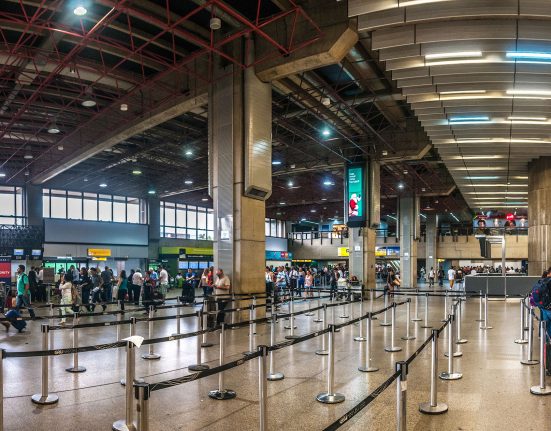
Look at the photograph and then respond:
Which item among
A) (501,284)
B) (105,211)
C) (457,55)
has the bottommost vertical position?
(501,284)

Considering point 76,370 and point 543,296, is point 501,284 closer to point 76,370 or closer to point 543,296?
→ point 543,296

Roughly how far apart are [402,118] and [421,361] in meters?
16.3

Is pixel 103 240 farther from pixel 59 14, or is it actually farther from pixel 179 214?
pixel 59 14

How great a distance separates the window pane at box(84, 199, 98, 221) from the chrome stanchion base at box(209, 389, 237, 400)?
32.7 m

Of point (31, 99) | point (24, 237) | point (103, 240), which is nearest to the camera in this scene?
point (31, 99)

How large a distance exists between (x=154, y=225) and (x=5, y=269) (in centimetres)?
1298

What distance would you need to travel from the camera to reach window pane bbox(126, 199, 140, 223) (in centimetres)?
3897

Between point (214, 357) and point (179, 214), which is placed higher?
point (179, 214)

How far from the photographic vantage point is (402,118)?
896 inches

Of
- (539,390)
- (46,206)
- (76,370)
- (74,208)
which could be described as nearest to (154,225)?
(74,208)

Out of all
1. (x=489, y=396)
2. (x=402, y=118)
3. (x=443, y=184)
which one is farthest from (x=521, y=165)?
(x=489, y=396)

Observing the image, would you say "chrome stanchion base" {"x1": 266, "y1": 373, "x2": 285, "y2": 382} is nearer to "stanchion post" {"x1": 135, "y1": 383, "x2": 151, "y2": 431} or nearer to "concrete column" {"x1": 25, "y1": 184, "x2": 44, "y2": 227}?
"stanchion post" {"x1": 135, "y1": 383, "x2": 151, "y2": 431}

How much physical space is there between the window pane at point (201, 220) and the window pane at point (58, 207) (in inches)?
558

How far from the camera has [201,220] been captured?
47.1 m
